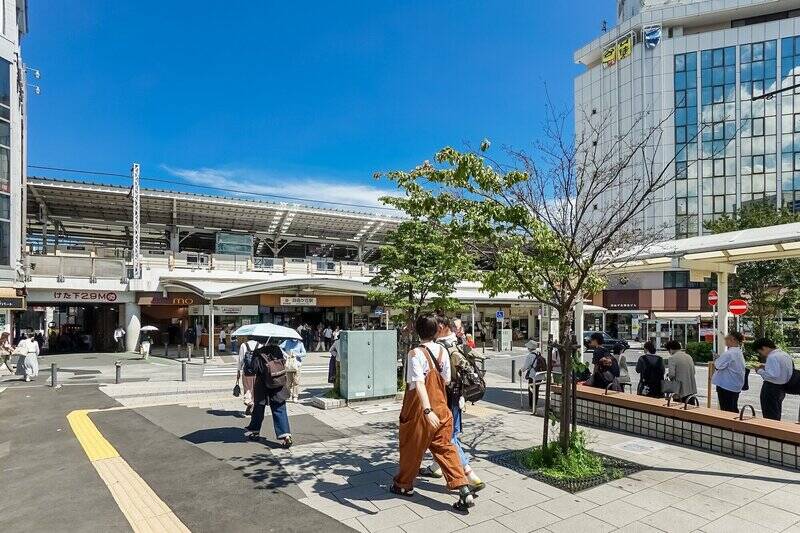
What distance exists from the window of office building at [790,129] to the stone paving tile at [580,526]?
166ft

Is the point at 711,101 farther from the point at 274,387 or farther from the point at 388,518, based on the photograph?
the point at 388,518

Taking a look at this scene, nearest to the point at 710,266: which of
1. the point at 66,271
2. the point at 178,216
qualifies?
the point at 66,271

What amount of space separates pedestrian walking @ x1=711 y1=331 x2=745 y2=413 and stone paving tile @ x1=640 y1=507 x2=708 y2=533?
11.2ft

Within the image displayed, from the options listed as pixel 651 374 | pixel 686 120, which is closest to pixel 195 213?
pixel 651 374

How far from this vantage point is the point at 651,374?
796cm

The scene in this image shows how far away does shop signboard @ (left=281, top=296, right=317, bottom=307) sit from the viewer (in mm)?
24828

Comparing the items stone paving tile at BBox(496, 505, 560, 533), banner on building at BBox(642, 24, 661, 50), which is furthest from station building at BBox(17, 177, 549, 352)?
A: banner on building at BBox(642, 24, 661, 50)

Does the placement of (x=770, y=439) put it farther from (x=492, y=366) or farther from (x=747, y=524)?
(x=492, y=366)

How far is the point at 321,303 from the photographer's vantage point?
2628 centimetres

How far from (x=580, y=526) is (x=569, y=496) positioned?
66 centimetres

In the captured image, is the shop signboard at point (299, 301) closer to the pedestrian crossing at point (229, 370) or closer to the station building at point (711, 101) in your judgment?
the pedestrian crossing at point (229, 370)

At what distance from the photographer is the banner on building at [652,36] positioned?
46.9m

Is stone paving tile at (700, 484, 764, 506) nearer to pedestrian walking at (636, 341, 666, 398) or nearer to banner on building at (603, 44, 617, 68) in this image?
pedestrian walking at (636, 341, 666, 398)

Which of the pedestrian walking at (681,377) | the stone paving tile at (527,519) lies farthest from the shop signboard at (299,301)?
the stone paving tile at (527,519)
